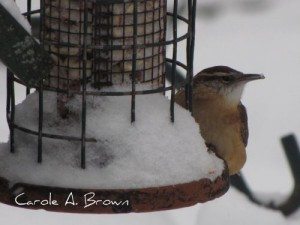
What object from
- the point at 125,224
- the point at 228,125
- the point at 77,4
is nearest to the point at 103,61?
the point at 77,4

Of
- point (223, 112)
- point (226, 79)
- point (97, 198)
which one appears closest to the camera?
point (97, 198)

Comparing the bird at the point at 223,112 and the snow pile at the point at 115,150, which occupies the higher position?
the snow pile at the point at 115,150

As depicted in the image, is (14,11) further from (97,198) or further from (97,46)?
(97,198)

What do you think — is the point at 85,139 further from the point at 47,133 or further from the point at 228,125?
the point at 228,125

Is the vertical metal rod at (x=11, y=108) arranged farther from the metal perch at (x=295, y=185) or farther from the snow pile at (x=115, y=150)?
the metal perch at (x=295, y=185)

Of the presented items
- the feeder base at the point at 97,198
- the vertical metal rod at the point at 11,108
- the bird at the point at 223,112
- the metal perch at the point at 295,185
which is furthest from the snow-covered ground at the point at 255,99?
the feeder base at the point at 97,198

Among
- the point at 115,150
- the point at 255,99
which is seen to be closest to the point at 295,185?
the point at 255,99
